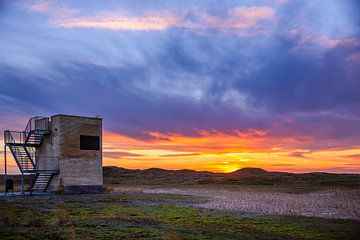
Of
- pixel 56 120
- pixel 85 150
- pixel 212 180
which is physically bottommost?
pixel 212 180

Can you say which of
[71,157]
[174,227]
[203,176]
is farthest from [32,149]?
[203,176]

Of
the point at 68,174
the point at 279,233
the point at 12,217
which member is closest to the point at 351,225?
the point at 279,233

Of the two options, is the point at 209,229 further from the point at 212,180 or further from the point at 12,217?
the point at 212,180

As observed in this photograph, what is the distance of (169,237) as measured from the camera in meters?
12.1

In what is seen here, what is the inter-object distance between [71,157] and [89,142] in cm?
236

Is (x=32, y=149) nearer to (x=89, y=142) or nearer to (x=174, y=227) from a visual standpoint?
(x=89, y=142)

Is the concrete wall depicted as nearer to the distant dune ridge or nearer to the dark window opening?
the dark window opening

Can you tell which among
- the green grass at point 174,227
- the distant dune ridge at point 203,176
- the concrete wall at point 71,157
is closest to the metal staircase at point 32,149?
the concrete wall at point 71,157

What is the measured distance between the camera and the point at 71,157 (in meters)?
37.3

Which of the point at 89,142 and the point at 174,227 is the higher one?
the point at 89,142

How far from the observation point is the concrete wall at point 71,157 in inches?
1444

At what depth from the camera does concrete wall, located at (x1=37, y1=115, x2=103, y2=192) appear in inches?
Answer: 1444

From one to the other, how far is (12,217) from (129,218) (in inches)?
187

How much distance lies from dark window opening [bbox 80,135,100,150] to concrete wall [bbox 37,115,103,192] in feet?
0.97
